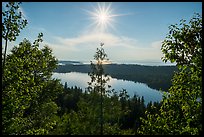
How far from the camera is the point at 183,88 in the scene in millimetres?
7637

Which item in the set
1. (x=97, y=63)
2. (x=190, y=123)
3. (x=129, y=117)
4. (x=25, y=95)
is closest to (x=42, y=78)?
(x=97, y=63)

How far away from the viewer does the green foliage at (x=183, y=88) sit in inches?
275

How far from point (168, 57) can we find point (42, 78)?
33.0ft

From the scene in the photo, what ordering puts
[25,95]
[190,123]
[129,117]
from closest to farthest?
[190,123], [25,95], [129,117]

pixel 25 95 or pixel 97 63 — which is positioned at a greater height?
pixel 97 63

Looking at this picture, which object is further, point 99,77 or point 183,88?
point 99,77

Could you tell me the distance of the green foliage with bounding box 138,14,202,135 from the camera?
700cm

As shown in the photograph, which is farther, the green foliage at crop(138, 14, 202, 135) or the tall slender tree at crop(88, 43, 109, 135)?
the tall slender tree at crop(88, 43, 109, 135)

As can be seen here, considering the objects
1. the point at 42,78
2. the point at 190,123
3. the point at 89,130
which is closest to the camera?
the point at 190,123

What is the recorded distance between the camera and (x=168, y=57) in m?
7.85

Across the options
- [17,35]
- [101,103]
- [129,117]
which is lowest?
[129,117]

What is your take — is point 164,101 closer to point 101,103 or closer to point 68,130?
point 68,130

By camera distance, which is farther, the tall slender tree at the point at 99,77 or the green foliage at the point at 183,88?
the tall slender tree at the point at 99,77

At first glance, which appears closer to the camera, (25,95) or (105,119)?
(25,95)
